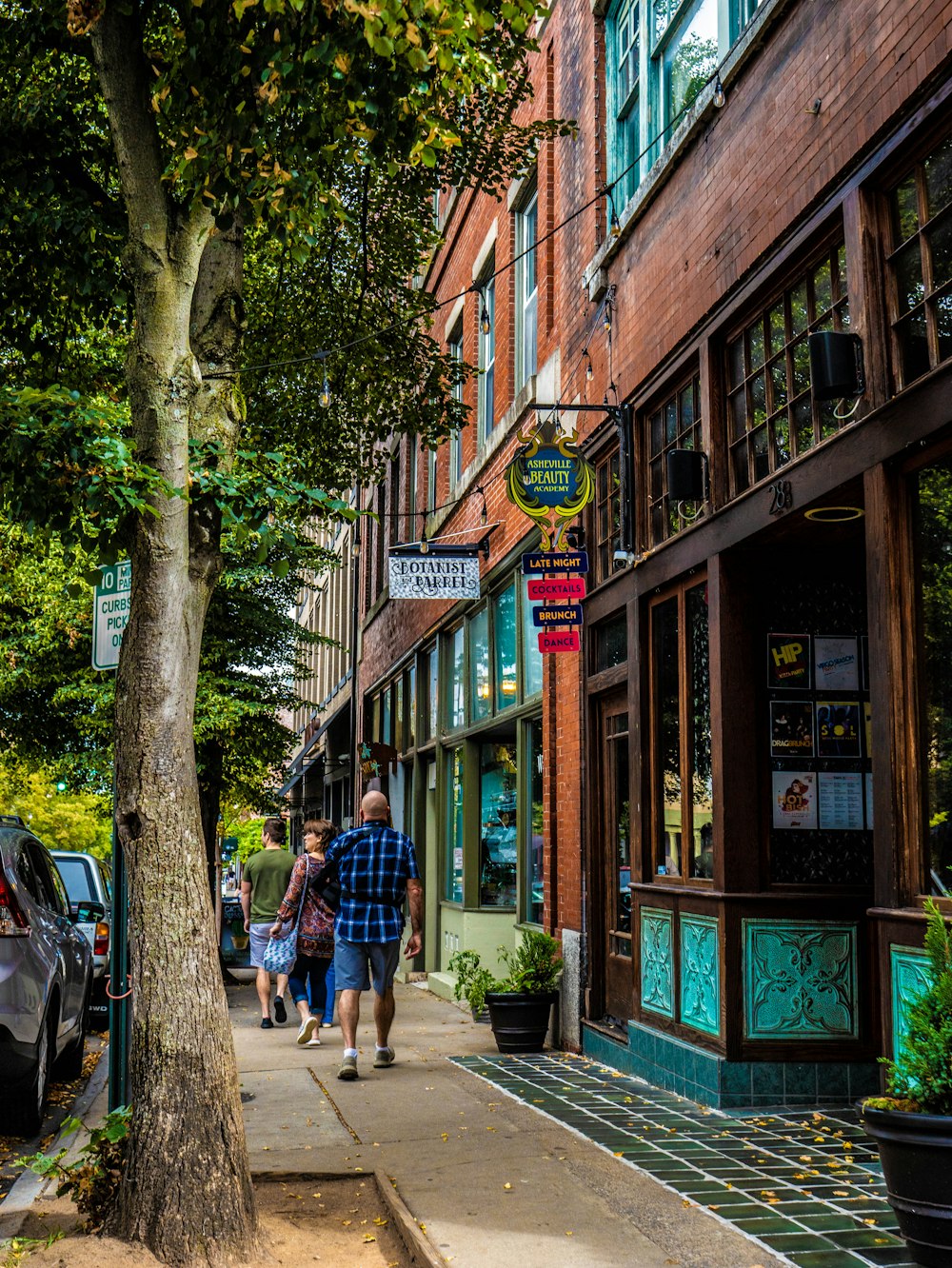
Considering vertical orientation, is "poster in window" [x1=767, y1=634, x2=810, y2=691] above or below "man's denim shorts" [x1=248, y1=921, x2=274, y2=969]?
above

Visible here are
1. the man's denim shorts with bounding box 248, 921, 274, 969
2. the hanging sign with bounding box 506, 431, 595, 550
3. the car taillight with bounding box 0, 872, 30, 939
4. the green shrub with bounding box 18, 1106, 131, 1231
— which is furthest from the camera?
the man's denim shorts with bounding box 248, 921, 274, 969

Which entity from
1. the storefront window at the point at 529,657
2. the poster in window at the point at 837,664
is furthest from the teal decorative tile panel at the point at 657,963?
the storefront window at the point at 529,657

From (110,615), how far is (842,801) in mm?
4306

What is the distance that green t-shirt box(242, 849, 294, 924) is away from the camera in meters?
13.7

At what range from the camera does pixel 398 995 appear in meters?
16.3

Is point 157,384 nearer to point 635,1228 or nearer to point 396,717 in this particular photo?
point 635,1228

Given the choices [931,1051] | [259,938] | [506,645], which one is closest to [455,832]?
[506,645]

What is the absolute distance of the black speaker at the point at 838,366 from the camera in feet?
21.6

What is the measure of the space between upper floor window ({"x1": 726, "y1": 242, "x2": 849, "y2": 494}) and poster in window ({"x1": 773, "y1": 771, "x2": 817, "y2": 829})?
171 centimetres

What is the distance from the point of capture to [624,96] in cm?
1103

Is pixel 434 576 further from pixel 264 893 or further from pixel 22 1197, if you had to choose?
pixel 22 1197

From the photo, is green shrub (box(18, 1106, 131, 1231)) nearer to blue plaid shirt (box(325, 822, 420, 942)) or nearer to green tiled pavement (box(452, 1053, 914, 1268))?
green tiled pavement (box(452, 1053, 914, 1268))

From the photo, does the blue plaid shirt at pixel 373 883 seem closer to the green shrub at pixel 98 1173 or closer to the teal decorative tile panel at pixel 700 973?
the teal decorative tile panel at pixel 700 973

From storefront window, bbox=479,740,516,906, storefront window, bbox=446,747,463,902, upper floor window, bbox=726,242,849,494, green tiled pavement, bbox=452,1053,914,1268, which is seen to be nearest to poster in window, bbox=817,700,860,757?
upper floor window, bbox=726,242,849,494
